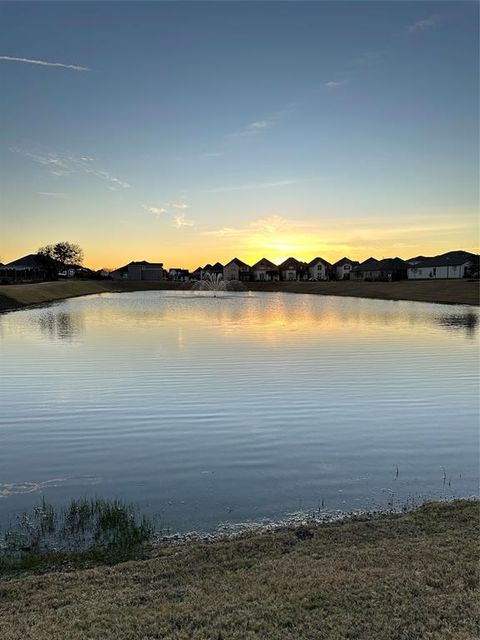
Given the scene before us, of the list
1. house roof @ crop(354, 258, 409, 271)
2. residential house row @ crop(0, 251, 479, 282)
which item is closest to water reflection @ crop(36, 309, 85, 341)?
residential house row @ crop(0, 251, 479, 282)

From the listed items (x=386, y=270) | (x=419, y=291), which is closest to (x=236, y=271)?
(x=386, y=270)

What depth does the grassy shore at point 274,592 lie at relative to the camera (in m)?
4.92

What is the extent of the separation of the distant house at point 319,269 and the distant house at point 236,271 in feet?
72.4

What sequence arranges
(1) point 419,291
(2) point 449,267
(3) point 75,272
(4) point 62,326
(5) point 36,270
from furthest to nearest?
(3) point 75,272
(5) point 36,270
(2) point 449,267
(1) point 419,291
(4) point 62,326

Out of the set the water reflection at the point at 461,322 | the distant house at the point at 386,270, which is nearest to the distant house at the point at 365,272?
the distant house at the point at 386,270

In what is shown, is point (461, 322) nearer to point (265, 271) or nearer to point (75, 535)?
point (75, 535)

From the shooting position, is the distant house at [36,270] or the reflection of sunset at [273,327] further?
the distant house at [36,270]

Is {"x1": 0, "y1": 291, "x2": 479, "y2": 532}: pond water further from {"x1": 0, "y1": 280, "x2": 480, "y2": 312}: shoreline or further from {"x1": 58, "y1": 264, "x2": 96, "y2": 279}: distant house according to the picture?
{"x1": 58, "y1": 264, "x2": 96, "y2": 279}: distant house

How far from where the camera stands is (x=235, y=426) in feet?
45.3

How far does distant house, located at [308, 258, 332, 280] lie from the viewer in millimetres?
174125

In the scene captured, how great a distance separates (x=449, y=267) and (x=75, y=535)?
12186cm

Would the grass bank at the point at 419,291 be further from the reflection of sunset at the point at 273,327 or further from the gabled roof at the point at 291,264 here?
the gabled roof at the point at 291,264

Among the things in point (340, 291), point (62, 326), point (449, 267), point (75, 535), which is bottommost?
point (75, 535)

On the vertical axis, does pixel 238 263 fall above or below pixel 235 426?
above
